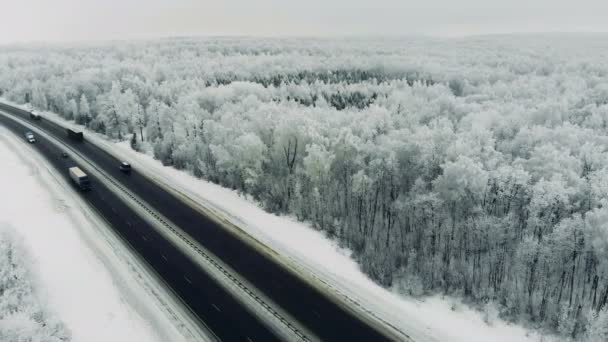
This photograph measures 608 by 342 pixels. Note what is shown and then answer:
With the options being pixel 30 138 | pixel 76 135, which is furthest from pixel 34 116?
pixel 76 135

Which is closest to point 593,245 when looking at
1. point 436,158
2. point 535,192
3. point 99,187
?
point 535,192

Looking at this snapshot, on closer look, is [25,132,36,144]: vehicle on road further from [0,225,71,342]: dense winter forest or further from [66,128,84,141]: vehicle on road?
[0,225,71,342]: dense winter forest

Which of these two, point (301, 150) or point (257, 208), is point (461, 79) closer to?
point (301, 150)

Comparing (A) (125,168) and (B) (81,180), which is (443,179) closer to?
(A) (125,168)

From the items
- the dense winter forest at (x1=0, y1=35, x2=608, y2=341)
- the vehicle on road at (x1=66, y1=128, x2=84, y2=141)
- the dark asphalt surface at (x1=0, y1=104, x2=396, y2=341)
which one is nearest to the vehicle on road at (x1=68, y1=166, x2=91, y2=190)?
the dark asphalt surface at (x1=0, y1=104, x2=396, y2=341)

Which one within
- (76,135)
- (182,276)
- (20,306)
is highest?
(76,135)

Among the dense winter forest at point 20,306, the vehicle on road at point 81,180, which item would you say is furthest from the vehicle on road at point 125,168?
the dense winter forest at point 20,306

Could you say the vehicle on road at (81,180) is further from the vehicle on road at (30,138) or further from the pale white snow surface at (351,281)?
the vehicle on road at (30,138)
